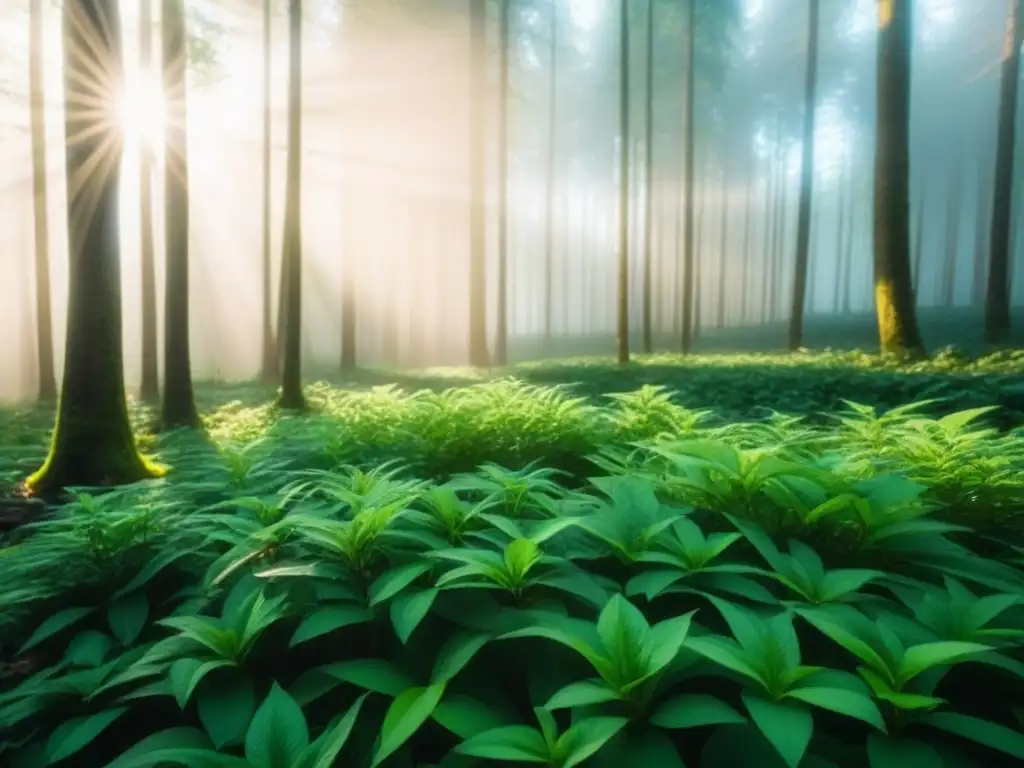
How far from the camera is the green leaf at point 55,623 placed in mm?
2490

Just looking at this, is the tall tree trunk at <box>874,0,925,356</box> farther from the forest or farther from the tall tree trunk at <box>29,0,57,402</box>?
the tall tree trunk at <box>29,0,57,402</box>

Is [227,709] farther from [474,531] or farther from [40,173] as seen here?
[40,173]

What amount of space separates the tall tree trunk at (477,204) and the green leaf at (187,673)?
1767cm

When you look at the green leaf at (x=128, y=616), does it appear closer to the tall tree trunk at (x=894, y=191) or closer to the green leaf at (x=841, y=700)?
the green leaf at (x=841, y=700)

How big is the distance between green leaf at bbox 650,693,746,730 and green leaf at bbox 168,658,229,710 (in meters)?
1.26

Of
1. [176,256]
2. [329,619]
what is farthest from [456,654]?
[176,256]

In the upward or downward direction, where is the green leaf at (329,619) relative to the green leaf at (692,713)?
upward

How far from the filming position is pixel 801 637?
204 centimetres

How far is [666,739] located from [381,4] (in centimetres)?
2452

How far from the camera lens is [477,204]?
2050 centimetres

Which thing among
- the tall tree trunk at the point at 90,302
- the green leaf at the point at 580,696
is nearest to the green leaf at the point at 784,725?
the green leaf at the point at 580,696

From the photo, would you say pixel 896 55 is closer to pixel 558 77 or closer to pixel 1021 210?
pixel 558 77

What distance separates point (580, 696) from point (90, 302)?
659 centimetres

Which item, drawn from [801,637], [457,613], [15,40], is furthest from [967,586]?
[15,40]
